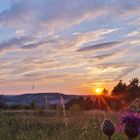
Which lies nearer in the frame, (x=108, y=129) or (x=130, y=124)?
(x=130, y=124)

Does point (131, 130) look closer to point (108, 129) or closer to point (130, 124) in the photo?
point (130, 124)

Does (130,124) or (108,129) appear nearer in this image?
(130,124)

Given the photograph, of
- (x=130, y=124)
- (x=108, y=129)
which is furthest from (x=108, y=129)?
(x=130, y=124)

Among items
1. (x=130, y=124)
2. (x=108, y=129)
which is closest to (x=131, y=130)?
(x=130, y=124)

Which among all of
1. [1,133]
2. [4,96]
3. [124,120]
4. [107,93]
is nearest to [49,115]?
[107,93]

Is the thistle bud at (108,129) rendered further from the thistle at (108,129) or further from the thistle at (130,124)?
the thistle at (130,124)

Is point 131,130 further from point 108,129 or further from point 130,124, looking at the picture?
point 108,129

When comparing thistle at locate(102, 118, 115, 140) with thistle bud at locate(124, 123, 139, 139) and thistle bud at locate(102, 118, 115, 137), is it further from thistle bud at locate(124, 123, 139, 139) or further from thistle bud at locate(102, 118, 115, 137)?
thistle bud at locate(124, 123, 139, 139)

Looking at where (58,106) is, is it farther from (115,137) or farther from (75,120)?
(115,137)

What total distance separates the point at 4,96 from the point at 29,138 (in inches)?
101

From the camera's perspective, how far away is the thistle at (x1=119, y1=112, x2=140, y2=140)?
4.78 meters

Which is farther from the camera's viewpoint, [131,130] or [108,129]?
[108,129]

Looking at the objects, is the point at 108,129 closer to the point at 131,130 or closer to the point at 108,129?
the point at 108,129

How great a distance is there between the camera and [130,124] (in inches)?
191
